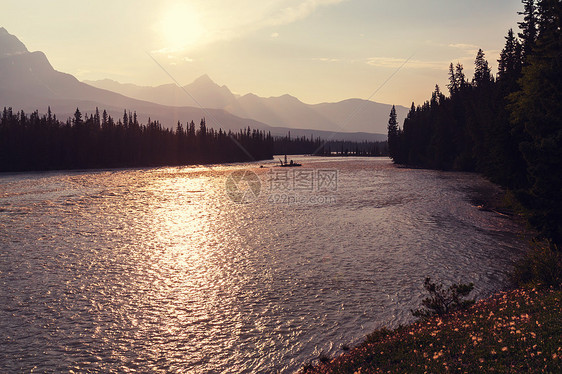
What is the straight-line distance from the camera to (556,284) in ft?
48.3

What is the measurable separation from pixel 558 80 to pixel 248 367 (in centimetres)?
2349

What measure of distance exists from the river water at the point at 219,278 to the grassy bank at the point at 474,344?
74.9 inches

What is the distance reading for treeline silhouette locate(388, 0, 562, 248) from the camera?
22266 millimetres

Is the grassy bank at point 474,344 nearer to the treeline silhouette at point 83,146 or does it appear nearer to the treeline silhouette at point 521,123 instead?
the treeline silhouette at point 521,123

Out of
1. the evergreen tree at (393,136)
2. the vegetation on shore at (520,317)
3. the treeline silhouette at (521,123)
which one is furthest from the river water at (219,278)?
the evergreen tree at (393,136)

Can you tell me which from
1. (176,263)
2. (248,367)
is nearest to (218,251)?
(176,263)

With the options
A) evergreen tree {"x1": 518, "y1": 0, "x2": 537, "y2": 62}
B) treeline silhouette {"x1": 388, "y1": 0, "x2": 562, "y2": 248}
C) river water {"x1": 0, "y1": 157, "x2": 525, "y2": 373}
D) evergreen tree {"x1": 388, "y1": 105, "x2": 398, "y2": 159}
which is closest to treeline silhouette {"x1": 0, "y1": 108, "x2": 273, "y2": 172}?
evergreen tree {"x1": 388, "y1": 105, "x2": 398, "y2": 159}

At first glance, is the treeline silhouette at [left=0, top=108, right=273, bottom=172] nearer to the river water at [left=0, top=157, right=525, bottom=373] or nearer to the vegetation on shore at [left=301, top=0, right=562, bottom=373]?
the river water at [left=0, top=157, right=525, bottom=373]

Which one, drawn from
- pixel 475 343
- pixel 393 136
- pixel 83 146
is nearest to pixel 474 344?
pixel 475 343

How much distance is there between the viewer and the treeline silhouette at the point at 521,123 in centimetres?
2227

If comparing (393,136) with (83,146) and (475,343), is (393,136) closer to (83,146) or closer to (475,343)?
(83,146)

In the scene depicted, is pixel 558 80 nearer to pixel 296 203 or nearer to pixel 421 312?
pixel 421 312

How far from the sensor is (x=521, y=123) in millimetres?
35406

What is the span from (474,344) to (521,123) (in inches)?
1254
